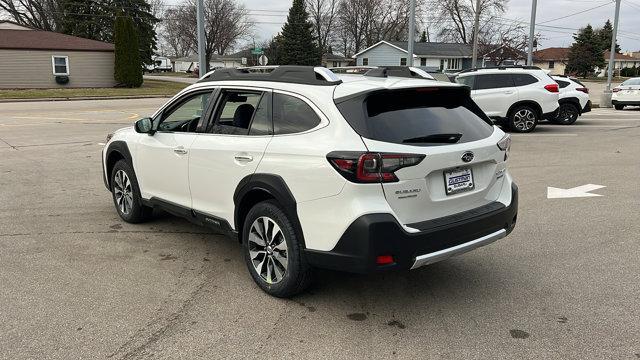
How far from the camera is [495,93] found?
15.2m

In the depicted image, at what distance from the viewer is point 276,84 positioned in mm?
4168

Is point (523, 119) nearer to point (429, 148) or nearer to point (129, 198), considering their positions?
point (129, 198)

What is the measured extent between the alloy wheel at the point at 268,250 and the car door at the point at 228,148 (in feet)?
1.10

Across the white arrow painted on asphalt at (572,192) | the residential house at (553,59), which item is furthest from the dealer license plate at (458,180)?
the residential house at (553,59)

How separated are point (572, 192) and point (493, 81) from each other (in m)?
8.32

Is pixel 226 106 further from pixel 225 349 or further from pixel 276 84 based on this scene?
pixel 225 349

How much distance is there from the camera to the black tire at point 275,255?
12.4 ft

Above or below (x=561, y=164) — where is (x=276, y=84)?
above

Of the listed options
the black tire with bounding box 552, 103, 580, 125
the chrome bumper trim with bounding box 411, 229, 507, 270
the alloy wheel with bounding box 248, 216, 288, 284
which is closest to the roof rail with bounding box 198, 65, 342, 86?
the alloy wheel with bounding box 248, 216, 288, 284

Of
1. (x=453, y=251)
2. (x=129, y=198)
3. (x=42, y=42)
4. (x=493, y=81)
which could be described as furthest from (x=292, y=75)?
(x=42, y=42)

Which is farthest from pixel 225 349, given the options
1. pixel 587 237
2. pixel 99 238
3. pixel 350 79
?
pixel 587 237

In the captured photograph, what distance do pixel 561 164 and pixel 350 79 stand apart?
7.31 metres

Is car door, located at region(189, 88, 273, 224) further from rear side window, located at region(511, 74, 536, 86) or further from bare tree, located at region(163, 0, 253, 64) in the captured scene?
bare tree, located at region(163, 0, 253, 64)

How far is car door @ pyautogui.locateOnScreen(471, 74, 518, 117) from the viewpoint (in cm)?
1510
